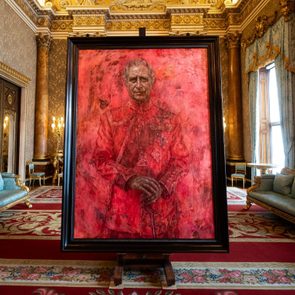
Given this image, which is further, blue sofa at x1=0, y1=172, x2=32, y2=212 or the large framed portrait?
blue sofa at x1=0, y1=172, x2=32, y2=212

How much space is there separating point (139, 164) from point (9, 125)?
6.31 meters

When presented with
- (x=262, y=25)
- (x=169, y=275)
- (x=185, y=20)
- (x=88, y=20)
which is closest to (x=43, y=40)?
(x=88, y=20)

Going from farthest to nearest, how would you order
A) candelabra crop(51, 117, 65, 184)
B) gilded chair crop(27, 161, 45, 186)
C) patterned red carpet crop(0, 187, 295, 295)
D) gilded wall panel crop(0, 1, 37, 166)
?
candelabra crop(51, 117, 65, 184) < gilded chair crop(27, 161, 45, 186) < gilded wall panel crop(0, 1, 37, 166) < patterned red carpet crop(0, 187, 295, 295)

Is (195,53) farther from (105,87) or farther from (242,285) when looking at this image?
(242,285)

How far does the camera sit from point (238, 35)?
285 inches

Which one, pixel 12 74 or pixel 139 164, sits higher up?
pixel 12 74

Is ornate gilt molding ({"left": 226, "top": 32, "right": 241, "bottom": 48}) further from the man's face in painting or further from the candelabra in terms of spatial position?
the man's face in painting

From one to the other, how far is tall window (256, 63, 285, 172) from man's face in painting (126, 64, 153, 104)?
5.52 m

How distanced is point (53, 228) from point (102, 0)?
807 cm

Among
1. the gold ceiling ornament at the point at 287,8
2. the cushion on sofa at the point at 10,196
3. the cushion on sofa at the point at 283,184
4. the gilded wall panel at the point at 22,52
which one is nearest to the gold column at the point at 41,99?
the gilded wall panel at the point at 22,52

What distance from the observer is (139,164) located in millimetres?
1511

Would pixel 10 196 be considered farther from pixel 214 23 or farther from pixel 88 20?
pixel 214 23

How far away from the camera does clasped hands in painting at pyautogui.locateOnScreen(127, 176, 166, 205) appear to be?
150cm

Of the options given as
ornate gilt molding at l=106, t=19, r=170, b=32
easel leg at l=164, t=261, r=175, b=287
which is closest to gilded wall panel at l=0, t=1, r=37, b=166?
ornate gilt molding at l=106, t=19, r=170, b=32
